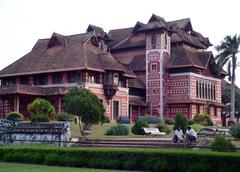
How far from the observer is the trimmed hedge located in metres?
17.1

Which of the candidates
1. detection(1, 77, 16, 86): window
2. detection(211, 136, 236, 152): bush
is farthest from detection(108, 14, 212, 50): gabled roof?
detection(211, 136, 236, 152): bush

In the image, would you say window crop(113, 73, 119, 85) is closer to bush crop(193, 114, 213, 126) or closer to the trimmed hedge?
bush crop(193, 114, 213, 126)

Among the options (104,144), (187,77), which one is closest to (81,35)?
(187,77)

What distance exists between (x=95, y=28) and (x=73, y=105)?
32027 millimetres

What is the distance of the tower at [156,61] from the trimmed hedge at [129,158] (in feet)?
120

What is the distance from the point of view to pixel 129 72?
2160 inches

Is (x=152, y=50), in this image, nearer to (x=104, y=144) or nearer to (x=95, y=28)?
(x=95, y=28)

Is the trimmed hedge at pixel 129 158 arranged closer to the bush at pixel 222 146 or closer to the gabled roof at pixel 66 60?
the bush at pixel 222 146

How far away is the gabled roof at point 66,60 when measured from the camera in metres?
48.9

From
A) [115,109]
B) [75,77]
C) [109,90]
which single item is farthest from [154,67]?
[75,77]

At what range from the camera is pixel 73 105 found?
31938 mm

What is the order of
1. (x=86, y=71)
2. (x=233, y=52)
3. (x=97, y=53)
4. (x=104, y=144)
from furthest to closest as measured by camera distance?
(x=233, y=52) → (x=97, y=53) → (x=86, y=71) → (x=104, y=144)

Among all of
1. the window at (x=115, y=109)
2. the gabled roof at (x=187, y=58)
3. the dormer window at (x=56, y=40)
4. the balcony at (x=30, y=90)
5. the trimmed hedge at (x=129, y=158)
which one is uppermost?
the dormer window at (x=56, y=40)

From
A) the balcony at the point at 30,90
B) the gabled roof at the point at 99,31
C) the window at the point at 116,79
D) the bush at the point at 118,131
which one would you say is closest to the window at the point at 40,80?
the balcony at the point at 30,90
